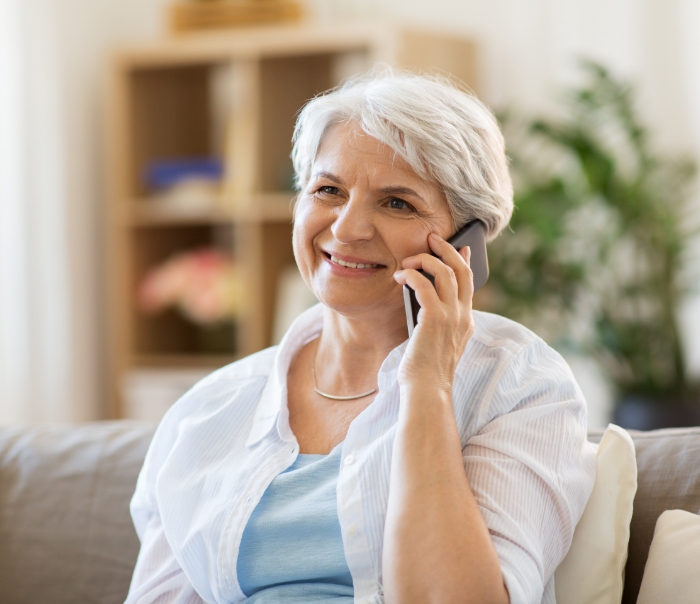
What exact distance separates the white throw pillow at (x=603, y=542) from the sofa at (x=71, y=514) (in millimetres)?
186

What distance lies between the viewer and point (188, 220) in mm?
3631

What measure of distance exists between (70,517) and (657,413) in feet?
6.51

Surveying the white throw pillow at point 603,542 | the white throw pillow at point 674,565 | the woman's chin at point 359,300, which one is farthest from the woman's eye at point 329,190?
the white throw pillow at point 674,565

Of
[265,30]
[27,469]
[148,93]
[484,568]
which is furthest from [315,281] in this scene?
[148,93]

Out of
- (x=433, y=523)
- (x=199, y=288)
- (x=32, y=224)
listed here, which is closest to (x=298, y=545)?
(x=433, y=523)

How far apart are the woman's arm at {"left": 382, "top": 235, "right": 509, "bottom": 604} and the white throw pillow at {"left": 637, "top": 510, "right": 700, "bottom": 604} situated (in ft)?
0.85

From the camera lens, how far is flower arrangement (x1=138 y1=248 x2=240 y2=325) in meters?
3.56

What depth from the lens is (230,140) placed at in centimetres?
359

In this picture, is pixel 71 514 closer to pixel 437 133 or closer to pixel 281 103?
pixel 437 133

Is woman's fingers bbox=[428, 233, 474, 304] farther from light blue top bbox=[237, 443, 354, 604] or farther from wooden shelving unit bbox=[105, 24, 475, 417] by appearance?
wooden shelving unit bbox=[105, 24, 475, 417]

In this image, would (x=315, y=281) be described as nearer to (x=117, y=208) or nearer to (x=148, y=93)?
(x=117, y=208)

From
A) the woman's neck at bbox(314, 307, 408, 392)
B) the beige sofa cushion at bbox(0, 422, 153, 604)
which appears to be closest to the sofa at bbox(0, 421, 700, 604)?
the beige sofa cushion at bbox(0, 422, 153, 604)

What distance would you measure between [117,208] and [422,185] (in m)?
2.52

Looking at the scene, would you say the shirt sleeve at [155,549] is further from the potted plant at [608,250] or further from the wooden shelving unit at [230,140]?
the wooden shelving unit at [230,140]
